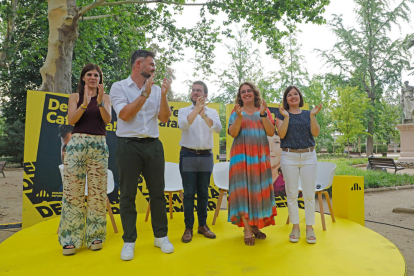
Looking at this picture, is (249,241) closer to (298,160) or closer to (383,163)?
(298,160)

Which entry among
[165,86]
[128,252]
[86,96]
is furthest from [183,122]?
[128,252]

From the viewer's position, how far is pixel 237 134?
295 cm

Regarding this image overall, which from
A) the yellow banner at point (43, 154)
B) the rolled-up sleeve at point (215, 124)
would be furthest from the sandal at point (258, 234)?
the yellow banner at point (43, 154)

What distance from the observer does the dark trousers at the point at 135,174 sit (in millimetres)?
2498

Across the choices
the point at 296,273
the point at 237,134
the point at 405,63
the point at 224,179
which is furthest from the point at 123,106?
the point at 405,63

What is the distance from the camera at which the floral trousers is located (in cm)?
261

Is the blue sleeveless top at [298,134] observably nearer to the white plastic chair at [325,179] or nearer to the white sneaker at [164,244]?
the white plastic chair at [325,179]

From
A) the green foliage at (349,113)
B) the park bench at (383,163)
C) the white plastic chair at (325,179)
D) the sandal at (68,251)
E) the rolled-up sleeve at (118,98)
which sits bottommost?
the sandal at (68,251)

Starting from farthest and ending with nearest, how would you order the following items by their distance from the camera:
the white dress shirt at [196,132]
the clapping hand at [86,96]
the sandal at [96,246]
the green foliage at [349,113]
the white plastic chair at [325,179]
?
the green foliage at [349,113] < the white plastic chair at [325,179] < the white dress shirt at [196,132] < the sandal at [96,246] < the clapping hand at [86,96]

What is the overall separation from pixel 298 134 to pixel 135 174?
1.77 m

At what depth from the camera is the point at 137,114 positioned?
2521 mm

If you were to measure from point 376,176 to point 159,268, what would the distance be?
29.0 feet

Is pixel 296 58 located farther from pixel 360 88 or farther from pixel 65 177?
pixel 65 177

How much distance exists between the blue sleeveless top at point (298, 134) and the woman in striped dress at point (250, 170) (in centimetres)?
23
